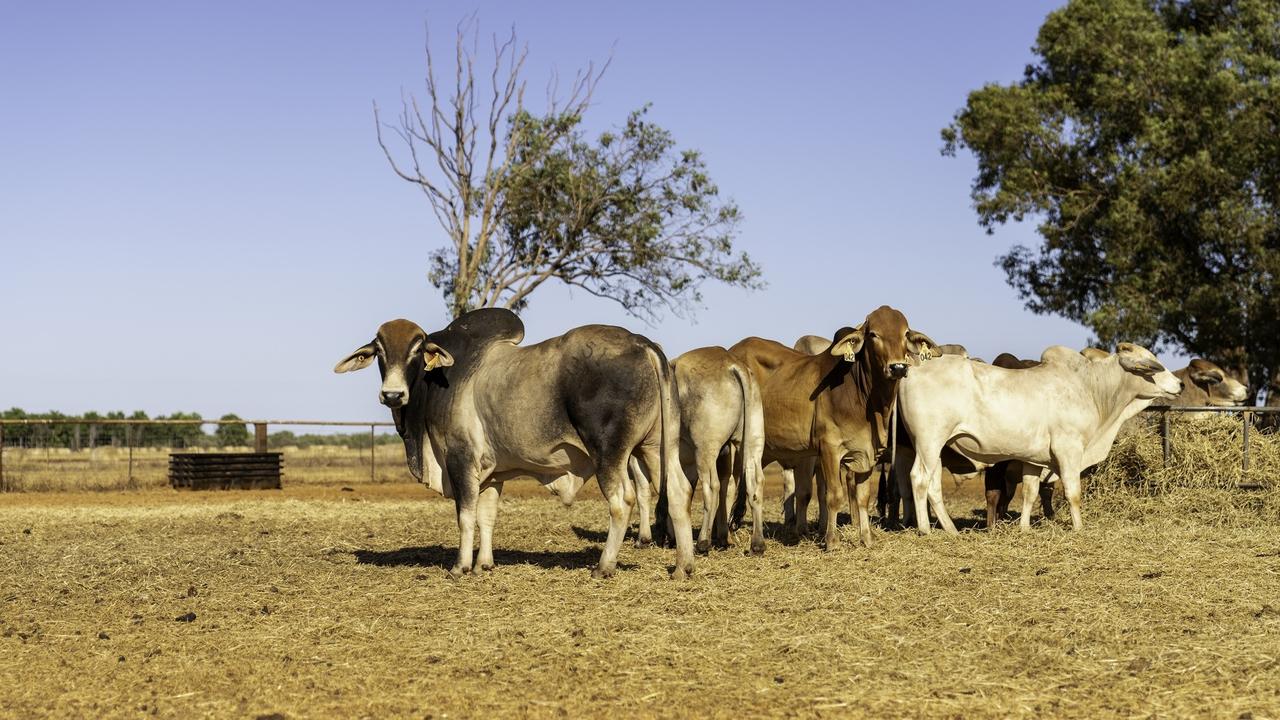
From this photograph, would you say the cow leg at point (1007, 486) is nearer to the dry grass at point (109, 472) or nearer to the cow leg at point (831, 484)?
the cow leg at point (831, 484)

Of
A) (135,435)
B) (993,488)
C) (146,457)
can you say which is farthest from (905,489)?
(135,435)

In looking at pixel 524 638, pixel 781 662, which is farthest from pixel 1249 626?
pixel 524 638

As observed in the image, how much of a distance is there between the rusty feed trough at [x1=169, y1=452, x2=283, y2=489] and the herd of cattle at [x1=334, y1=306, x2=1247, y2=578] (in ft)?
49.8

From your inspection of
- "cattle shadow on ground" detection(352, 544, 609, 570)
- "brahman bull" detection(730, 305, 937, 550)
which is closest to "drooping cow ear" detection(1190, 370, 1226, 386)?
"brahman bull" detection(730, 305, 937, 550)

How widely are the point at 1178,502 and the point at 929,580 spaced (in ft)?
19.3

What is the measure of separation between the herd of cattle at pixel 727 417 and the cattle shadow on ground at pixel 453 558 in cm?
51

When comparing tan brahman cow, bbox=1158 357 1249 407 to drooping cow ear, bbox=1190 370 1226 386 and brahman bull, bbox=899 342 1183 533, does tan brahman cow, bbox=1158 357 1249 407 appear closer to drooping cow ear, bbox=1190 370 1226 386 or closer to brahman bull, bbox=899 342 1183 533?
drooping cow ear, bbox=1190 370 1226 386

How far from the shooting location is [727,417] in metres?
12.3

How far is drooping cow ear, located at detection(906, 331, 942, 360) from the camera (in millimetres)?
12375

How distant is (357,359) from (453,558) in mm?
2236

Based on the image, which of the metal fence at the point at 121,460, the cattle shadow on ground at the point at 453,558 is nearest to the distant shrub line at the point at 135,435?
the metal fence at the point at 121,460

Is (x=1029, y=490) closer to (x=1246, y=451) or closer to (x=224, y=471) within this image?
(x=1246, y=451)

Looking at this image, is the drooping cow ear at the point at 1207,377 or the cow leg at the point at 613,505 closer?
the cow leg at the point at 613,505

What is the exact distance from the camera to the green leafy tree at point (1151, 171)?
26828 mm
